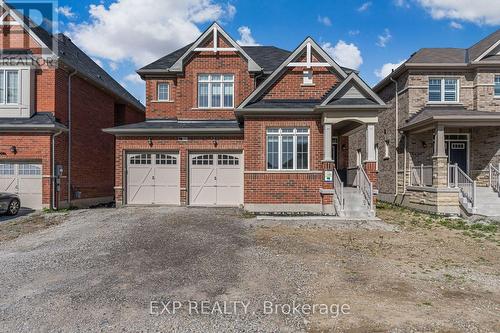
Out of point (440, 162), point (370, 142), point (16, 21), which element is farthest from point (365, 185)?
point (16, 21)

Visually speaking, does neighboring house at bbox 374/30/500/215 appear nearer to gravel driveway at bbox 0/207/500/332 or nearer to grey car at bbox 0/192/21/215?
gravel driveway at bbox 0/207/500/332

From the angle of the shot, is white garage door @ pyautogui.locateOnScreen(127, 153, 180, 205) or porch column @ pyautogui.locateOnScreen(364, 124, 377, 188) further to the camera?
white garage door @ pyautogui.locateOnScreen(127, 153, 180, 205)

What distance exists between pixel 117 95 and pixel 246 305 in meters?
18.6

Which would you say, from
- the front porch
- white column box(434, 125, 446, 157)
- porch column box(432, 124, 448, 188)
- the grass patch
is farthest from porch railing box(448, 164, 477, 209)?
the grass patch

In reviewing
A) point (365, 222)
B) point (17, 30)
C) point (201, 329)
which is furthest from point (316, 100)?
point (17, 30)

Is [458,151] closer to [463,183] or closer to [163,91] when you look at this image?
[463,183]

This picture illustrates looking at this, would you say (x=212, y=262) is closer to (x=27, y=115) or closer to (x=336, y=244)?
(x=336, y=244)

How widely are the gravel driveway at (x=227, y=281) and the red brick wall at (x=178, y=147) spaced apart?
479cm

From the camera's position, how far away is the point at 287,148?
12953 millimetres

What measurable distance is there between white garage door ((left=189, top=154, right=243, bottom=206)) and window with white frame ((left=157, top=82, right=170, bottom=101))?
4282 mm

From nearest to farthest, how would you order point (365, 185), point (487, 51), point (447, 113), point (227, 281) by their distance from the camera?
point (227, 281) → point (365, 185) → point (447, 113) → point (487, 51)

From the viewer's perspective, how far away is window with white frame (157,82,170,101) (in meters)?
16.4

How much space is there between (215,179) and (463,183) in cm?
1121

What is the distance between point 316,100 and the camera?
13656 mm
